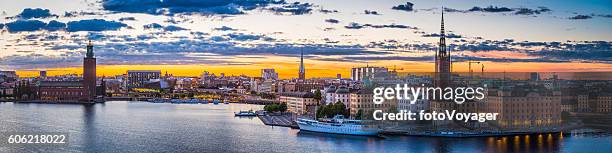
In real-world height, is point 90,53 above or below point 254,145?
above

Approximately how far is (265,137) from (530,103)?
4.79m

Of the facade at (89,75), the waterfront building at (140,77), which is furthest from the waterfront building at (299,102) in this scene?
the waterfront building at (140,77)

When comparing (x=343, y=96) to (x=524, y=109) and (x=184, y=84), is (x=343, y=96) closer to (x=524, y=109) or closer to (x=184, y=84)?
(x=524, y=109)

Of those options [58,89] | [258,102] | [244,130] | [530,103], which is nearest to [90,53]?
[58,89]

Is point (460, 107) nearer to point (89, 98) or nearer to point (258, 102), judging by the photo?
point (258, 102)

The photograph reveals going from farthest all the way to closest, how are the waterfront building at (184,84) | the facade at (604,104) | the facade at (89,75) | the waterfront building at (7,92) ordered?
the waterfront building at (184,84) → the waterfront building at (7,92) → the facade at (89,75) → the facade at (604,104)

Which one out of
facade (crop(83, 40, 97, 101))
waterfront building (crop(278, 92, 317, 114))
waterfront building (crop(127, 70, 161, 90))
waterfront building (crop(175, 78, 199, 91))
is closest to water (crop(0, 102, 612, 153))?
waterfront building (crop(278, 92, 317, 114))

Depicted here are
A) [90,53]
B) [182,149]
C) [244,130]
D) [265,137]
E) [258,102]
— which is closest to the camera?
[182,149]

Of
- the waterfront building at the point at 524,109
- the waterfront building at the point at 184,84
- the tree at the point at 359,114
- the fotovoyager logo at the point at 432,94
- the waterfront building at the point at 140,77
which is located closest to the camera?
the waterfront building at the point at 524,109

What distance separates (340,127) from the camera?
12148 millimetres

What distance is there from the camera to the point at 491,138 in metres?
11.4

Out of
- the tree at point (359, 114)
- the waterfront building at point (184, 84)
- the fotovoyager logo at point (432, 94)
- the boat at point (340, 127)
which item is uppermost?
the fotovoyager logo at point (432, 94)

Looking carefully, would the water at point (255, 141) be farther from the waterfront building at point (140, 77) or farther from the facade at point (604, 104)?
the waterfront building at point (140, 77)

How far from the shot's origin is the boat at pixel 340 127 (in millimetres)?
11820
